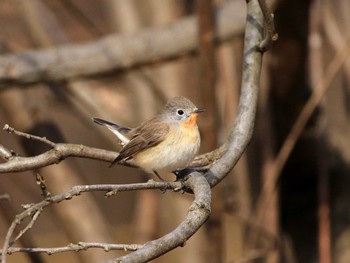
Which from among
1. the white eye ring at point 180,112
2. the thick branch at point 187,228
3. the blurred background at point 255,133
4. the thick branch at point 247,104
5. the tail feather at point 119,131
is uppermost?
the blurred background at point 255,133

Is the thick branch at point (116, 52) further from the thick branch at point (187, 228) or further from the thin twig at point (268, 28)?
the thick branch at point (187, 228)

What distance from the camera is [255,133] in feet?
19.2

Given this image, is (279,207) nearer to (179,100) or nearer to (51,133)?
(51,133)

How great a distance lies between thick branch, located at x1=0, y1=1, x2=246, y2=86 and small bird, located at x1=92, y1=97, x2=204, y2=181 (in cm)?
Result: 92

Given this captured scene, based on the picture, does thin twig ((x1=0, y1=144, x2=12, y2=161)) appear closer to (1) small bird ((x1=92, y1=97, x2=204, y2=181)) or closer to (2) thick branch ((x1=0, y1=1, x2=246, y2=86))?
(1) small bird ((x1=92, y1=97, x2=204, y2=181))

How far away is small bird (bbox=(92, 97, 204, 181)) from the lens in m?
3.72

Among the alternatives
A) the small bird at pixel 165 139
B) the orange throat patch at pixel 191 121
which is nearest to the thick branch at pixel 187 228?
the small bird at pixel 165 139

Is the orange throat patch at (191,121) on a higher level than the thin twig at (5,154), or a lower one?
higher

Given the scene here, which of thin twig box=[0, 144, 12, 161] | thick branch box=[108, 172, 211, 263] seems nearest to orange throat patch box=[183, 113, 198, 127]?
thick branch box=[108, 172, 211, 263]

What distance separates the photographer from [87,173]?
32.1 feet

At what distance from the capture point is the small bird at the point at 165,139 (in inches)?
146

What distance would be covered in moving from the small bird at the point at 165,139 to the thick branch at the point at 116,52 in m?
0.92

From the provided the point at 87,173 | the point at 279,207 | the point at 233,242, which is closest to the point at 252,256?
the point at 279,207

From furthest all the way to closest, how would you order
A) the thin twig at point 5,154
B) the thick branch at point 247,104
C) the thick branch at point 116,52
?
the thick branch at point 116,52 → the thick branch at point 247,104 → the thin twig at point 5,154
